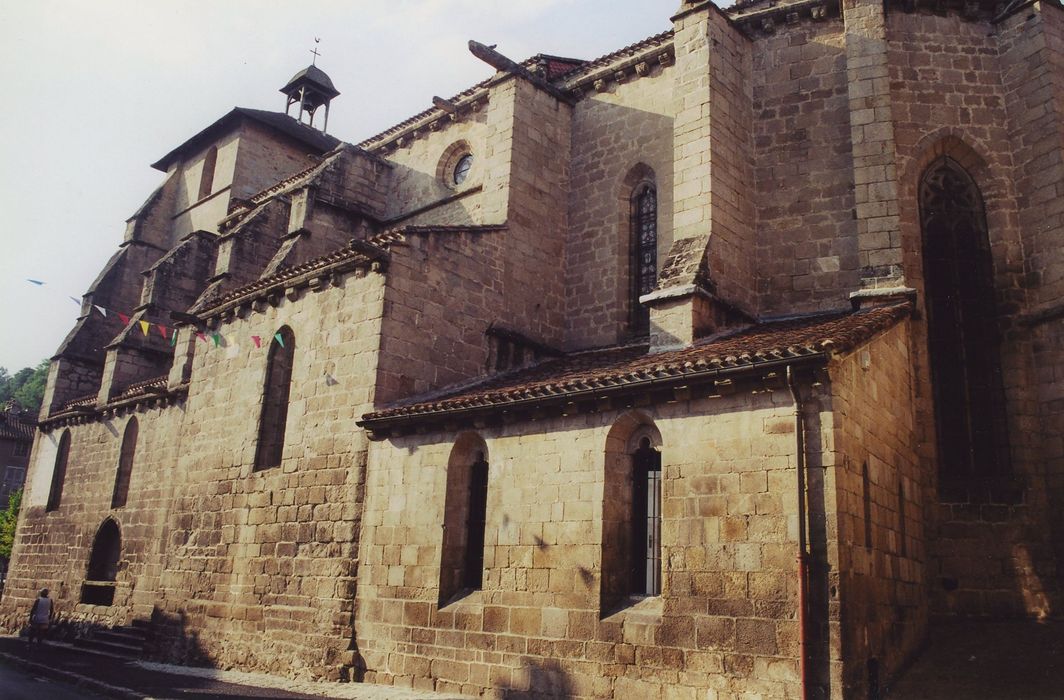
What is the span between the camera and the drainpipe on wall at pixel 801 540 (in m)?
7.63

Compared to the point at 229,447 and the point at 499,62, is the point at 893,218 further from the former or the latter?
the point at 229,447

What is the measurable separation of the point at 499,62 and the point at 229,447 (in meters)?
8.40

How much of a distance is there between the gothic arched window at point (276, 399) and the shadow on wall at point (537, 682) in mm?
6206

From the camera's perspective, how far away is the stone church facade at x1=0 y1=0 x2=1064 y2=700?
862 cm

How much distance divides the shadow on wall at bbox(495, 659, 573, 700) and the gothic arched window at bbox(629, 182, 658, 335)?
651cm

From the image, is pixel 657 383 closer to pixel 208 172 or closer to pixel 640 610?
pixel 640 610

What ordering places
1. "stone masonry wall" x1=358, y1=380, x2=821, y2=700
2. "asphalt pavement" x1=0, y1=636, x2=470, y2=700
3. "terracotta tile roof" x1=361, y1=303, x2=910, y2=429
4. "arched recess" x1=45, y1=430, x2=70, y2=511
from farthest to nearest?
1. "arched recess" x1=45, y1=430, x2=70, y2=511
2. "asphalt pavement" x1=0, y1=636, x2=470, y2=700
3. "terracotta tile roof" x1=361, y1=303, x2=910, y2=429
4. "stone masonry wall" x1=358, y1=380, x2=821, y2=700

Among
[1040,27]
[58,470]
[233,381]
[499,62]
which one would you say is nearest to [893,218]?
[1040,27]

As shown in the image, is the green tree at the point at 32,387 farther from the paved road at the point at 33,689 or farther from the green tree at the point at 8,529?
the paved road at the point at 33,689

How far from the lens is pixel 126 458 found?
67.2 feet

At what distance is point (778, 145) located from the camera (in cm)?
1380

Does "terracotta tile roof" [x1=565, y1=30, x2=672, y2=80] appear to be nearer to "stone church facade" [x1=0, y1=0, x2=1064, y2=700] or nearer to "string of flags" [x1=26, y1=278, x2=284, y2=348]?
"stone church facade" [x1=0, y1=0, x2=1064, y2=700]

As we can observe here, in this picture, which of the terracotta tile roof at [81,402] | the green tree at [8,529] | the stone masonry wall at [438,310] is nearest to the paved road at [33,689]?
the stone masonry wall at [438,310]

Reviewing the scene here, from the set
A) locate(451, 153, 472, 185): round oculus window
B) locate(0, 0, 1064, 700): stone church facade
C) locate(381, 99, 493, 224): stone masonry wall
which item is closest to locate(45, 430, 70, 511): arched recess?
locate(0, 0, 1064, 700): stone church facade
